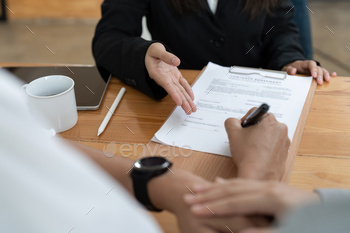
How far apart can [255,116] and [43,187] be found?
440 mm

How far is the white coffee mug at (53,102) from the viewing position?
0.81m

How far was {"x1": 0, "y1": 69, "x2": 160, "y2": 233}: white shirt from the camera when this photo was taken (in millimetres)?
384

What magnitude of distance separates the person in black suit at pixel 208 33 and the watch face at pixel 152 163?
0.45 meters

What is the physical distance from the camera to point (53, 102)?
809 millimetres

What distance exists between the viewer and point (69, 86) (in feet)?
2.83

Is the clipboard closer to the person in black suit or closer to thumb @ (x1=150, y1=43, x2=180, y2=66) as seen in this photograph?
thumb @ (x1=150, y1=43, x2=180, y2=66)

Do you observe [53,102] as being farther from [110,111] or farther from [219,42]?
[219,42]

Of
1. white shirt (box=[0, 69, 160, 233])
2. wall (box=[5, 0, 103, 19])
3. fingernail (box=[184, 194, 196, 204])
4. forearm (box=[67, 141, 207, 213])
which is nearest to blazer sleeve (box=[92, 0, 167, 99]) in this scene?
forearm (box=[67, 141, 207, 213])

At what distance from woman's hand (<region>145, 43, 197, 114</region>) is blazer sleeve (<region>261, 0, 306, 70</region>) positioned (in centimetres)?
42

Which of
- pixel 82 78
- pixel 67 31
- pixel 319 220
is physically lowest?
pixel 67 31

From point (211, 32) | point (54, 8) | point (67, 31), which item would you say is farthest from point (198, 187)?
point (54, 8)

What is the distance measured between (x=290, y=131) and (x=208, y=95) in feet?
0.71

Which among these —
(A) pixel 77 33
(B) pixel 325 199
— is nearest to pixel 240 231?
(B) pixel 325 199

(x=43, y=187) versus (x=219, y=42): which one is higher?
(x=43, y=187)
